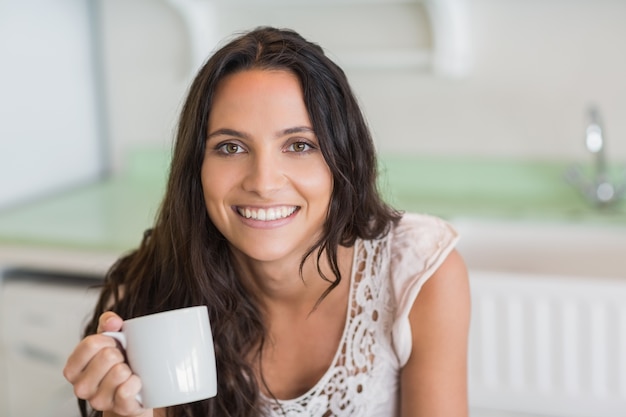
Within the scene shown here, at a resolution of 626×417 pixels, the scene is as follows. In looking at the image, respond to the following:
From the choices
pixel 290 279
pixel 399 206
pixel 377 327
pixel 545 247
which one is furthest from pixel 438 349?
pixel 399 206

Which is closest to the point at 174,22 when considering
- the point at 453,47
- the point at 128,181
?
the point at 128,181

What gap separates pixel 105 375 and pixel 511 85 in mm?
1519

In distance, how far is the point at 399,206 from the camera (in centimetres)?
220

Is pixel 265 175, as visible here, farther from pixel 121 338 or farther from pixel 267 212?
pixel 121 338

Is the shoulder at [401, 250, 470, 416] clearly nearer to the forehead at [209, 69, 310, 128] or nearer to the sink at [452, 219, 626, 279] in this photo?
the forehead at [209, 69, 310, 128]

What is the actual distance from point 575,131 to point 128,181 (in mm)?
1246

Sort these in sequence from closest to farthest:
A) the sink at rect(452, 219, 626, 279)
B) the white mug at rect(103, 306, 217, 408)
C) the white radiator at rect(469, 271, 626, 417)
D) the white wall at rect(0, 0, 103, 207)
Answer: the white mug at rect(103, 306, 217, 408) → the white radiator at rect(469, 271, 626, 417) → the sink at rect(452, 219, 626, 279) → the white wall at rect(0, 0, 103, 207)

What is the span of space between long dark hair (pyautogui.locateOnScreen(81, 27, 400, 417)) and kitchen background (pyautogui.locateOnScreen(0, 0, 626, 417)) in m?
0.73

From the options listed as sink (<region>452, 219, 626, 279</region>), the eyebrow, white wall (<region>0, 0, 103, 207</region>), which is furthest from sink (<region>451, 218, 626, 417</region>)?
white wall (<region>0, 0, 103, 207</region>)

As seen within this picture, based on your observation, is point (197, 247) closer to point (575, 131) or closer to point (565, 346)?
point (565, 346)

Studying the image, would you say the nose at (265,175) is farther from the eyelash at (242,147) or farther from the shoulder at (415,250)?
the shoulder at (415,250)

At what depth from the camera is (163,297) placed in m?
1.30

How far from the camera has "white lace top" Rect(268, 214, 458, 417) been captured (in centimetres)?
126

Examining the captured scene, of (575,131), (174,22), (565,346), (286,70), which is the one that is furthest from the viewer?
(174,22)
